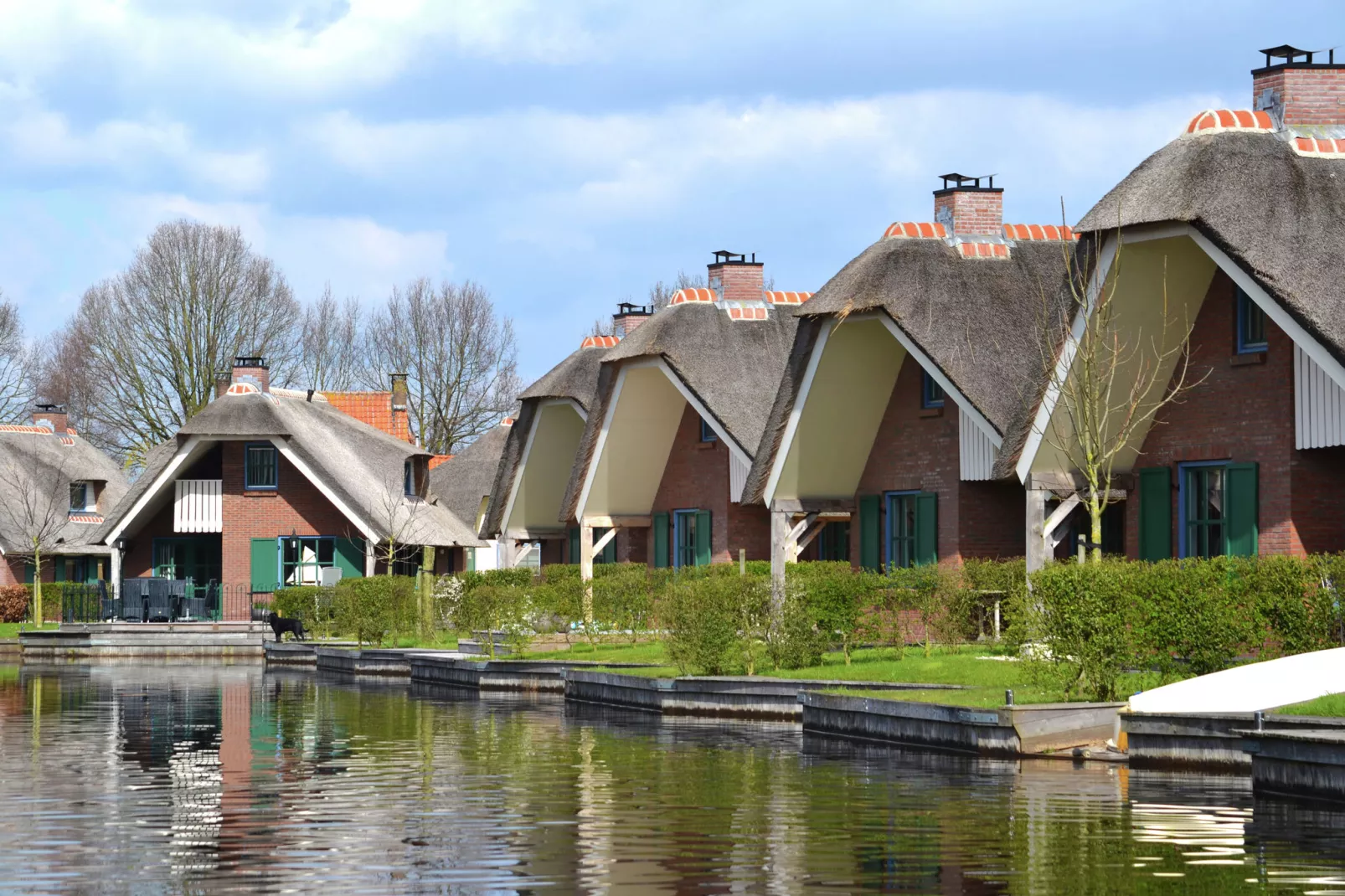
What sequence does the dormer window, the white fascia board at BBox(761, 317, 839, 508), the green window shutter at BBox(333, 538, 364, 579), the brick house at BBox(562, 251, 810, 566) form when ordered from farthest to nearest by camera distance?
1. the dormer window
2. the green window shutter at BBox(333, 538, 364, 579)
3. the brick house at BBox(562, 251, 810, 566)
4. the white fascia board at BBox(761, 317, 839, 508)

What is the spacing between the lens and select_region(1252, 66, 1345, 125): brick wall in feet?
81.4

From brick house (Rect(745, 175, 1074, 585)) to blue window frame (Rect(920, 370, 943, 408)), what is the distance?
0.03 metres

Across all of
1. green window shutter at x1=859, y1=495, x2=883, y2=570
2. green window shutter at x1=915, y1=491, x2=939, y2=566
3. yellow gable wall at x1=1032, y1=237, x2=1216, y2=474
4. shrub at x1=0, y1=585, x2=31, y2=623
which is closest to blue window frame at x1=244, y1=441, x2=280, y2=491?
shrub at x1=0, y1=585, x2=31, y2=623

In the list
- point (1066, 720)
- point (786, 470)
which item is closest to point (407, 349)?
point (786, 470)

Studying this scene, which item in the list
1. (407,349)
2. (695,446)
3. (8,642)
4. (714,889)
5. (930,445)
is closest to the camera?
(714,889)

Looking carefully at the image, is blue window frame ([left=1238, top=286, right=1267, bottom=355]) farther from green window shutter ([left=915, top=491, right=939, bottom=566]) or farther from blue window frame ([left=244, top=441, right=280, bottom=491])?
blue window frame ([left=244, top=441, right=280, bottom=491])

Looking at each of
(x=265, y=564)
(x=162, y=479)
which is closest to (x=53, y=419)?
(x=162, y=479)

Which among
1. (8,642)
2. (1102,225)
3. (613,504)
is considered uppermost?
(1102,225)

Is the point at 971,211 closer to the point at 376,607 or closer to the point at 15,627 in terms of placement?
the point at 376,607

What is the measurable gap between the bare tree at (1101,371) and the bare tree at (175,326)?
135 ft

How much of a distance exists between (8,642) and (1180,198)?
105 feet

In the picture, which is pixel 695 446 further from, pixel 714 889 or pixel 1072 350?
pixel 714 889

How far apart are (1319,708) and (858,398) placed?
17.1 metres

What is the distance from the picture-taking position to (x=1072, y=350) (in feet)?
77.9
